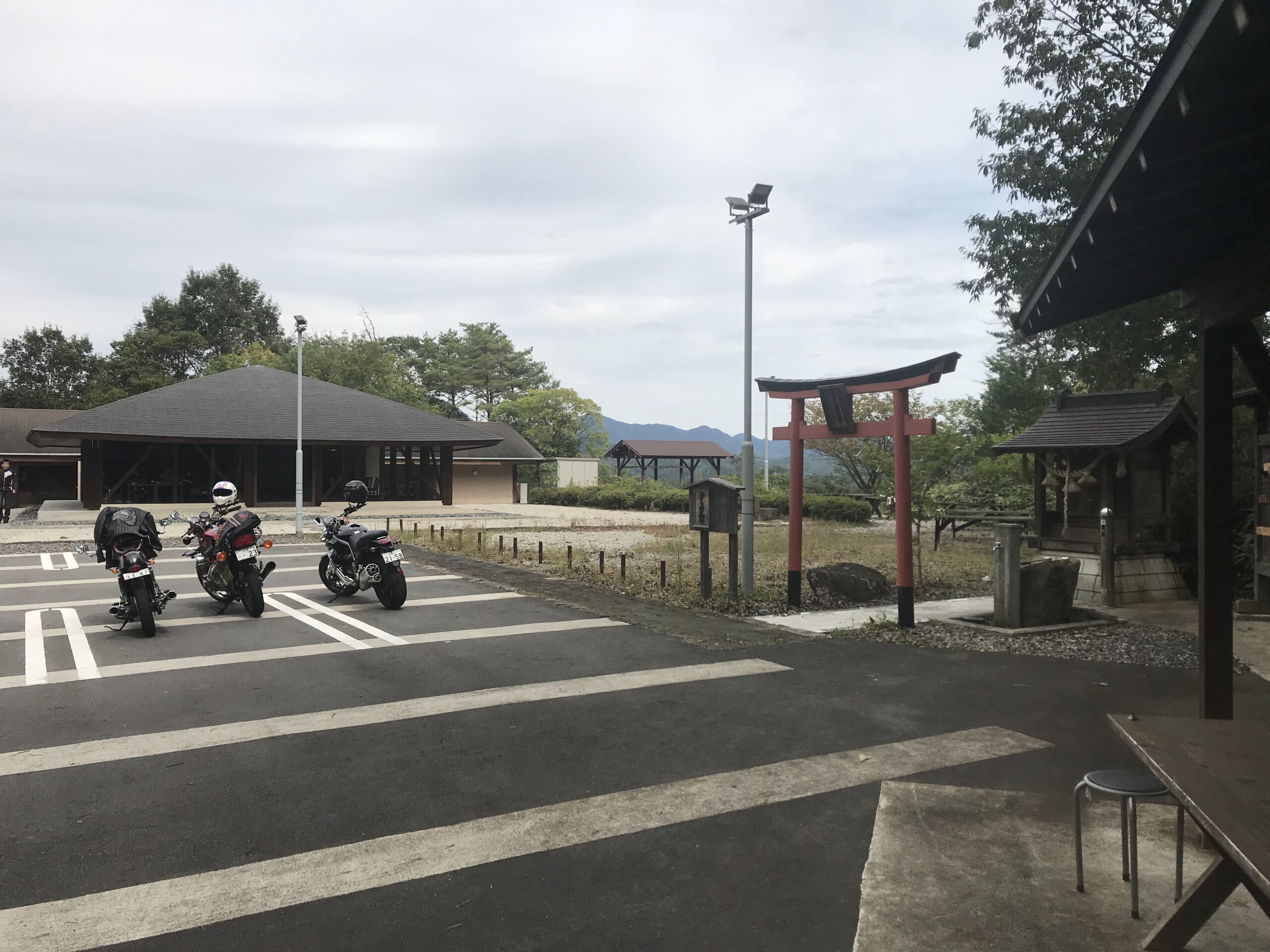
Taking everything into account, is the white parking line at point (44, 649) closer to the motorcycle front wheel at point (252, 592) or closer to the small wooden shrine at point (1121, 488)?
the motorcycle front wheel at point (252, 592)

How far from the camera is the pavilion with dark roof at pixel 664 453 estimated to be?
47.2 meters

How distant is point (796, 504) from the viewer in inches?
408

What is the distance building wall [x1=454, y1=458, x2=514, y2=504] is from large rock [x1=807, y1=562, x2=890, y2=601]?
2921 centimetres

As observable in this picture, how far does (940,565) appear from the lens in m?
14.7

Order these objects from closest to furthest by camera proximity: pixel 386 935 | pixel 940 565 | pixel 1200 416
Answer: pixel 386 935 → pixel 1200 416 → pixel 940 565

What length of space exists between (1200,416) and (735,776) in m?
2.82

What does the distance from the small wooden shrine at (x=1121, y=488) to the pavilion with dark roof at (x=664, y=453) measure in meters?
34.1

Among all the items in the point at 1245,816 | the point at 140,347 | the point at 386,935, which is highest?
the point at 140,347

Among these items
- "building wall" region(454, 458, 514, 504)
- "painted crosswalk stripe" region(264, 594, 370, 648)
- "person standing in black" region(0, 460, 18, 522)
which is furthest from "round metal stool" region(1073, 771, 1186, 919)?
"building wall" region(454, 458, 514, 504)

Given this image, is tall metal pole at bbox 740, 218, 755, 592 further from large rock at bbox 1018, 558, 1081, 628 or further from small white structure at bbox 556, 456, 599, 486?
small white structure at bbox 556, 456, 599, 486

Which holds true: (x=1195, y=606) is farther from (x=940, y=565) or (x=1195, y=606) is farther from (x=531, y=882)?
(x=531, y=882)

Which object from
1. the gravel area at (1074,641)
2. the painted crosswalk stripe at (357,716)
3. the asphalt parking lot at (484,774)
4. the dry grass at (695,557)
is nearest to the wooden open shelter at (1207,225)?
the asphalt parking lot at (484,774)

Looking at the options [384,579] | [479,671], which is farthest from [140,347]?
[479,671]

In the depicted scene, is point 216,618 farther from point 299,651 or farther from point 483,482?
point 483,482
